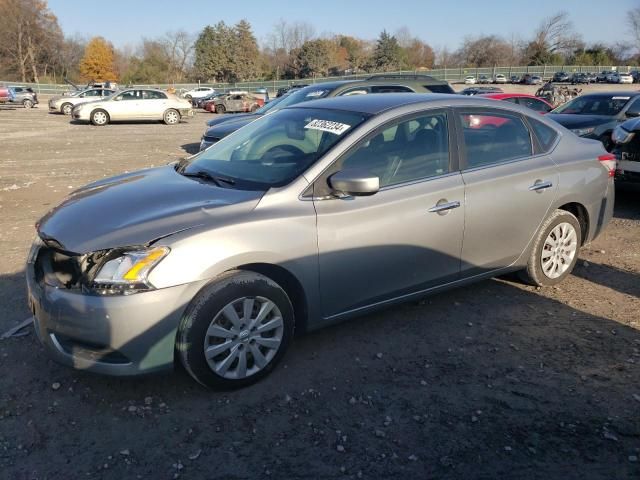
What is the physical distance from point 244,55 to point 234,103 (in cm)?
5444

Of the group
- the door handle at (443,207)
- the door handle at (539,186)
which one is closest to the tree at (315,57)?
the door handle at (539,186)

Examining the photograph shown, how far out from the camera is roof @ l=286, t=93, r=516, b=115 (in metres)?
4.07

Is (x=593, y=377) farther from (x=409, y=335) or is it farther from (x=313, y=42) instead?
Answer: (x=313, y=42)

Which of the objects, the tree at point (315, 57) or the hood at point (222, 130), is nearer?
the hood at point (222, 130)

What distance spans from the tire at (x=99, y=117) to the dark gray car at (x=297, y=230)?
2064 centimetres

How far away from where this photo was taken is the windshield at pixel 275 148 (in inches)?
146

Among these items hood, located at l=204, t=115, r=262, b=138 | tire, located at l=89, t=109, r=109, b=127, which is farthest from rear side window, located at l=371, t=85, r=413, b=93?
tire, located at l=89, t=109, r=109, b=127

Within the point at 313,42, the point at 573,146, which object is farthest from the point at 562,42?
the point at 573,146

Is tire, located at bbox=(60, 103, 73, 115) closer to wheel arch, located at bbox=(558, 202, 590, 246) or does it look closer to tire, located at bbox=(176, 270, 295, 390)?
wheel arch, located at bbox=(558, 202, 590, 246)

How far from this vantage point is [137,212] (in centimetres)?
334

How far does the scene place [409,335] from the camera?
161 inches

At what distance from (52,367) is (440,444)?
254 cm

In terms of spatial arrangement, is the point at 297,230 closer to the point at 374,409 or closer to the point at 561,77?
the point at 374,409

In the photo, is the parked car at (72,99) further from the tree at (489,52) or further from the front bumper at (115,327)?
the tree at (489,52)
